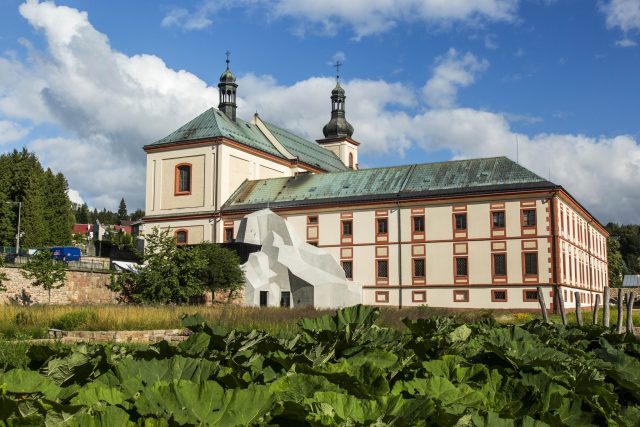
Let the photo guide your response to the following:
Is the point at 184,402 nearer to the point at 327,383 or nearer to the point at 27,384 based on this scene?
the point at 327,383

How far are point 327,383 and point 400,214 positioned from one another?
45.1 meters

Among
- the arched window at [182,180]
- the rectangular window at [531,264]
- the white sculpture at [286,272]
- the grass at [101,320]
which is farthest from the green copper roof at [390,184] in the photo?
the grass at [101,320]

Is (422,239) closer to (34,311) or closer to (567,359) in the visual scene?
(34,311)

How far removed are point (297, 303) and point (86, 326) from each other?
20722mm

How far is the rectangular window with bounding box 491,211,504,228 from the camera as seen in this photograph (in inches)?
1741

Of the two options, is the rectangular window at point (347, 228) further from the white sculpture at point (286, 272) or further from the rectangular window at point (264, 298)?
the rectangular window at point (264, 298)

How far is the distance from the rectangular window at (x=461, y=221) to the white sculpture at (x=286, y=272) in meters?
8.07

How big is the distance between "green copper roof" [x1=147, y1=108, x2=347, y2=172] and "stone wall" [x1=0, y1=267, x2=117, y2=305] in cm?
1724

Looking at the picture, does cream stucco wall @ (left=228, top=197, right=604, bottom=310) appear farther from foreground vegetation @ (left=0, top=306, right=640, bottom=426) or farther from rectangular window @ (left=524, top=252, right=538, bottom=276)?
foreground vegetation @ (left=0, top=306, right=640, bottom=426)

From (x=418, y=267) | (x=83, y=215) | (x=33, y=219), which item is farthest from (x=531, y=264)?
(x=83, y=215)

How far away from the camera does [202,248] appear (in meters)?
38.7

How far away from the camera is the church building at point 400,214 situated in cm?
4362

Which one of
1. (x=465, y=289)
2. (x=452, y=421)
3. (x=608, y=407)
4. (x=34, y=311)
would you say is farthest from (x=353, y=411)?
(x=465, y=289)

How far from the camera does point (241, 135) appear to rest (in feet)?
Answer: 183
